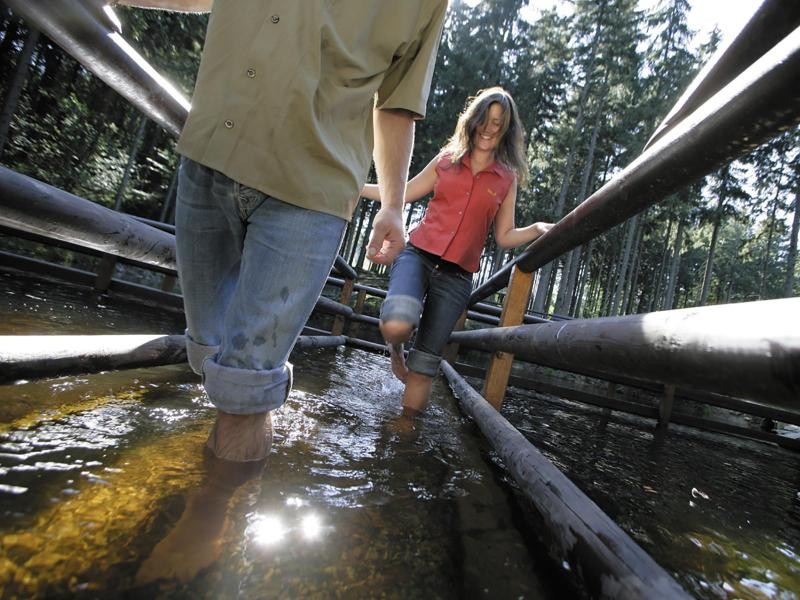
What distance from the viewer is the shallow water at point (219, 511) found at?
2.66ft

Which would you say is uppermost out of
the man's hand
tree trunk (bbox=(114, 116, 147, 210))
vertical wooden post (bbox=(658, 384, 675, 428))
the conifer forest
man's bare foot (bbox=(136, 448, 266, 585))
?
the conifer forest

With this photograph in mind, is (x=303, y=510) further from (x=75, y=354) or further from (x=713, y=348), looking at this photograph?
(x=713, y=348)

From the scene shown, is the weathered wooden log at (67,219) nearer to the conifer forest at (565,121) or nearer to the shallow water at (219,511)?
the shallow water at (219,511)

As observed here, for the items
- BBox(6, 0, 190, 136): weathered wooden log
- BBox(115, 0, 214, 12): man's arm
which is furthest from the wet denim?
BBox(115, 0, 214, 12): man's arm

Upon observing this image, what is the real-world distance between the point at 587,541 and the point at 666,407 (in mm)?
4672

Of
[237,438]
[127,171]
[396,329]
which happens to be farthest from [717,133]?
[127,171]

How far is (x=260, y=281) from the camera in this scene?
3.99 ft

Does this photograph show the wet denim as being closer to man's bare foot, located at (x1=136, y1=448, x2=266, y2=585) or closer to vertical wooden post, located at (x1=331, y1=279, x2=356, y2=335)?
man's bare foot, located at (x1=136, y1=448, x2=266, y2=585)

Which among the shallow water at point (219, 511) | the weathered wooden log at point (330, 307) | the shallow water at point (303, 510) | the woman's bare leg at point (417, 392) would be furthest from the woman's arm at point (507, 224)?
the weathered wooden log at point (330, 307)

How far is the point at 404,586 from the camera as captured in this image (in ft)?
3.02

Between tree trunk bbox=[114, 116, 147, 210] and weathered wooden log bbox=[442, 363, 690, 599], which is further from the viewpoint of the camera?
tree trunk bbox=[114, 116, 147, 210]

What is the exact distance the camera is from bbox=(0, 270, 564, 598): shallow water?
0.81m

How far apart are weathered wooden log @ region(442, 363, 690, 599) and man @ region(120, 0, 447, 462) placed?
2.59 ft

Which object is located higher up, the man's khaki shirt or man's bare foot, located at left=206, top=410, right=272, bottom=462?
the man's khaki shirt
